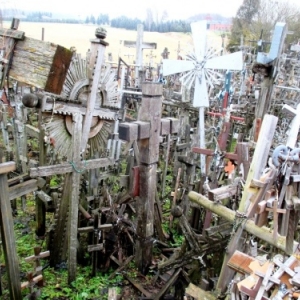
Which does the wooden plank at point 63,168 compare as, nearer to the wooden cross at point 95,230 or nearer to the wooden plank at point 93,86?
the wooden plank at point 93,86

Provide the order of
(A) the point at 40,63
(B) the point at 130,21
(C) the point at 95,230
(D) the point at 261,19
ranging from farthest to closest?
(B) the point at 130,21
(D) the point at 261,19
(C) the point at 95,230
(A) the point at 40,63

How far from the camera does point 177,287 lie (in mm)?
4008

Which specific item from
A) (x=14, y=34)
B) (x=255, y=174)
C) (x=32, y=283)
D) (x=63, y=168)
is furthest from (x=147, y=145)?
(x=32, y=283)

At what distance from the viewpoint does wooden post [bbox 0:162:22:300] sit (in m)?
3.52

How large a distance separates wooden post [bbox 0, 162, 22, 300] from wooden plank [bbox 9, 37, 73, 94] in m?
0.91

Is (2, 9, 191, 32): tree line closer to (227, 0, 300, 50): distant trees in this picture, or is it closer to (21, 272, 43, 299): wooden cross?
(227, 0, 300, 50): distant trees

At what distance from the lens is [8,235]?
3.69 meters

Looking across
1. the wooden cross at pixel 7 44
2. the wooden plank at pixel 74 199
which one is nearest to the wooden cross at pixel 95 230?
the wooden plank at pixel 74 199

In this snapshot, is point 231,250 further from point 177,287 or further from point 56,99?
point 56,99

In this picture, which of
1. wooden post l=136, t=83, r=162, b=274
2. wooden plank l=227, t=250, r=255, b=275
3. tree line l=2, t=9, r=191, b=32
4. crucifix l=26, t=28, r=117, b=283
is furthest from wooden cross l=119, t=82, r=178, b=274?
tree line l=2, t=9, r=191, b=32

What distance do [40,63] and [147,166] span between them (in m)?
1.57

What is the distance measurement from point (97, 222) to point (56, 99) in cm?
169

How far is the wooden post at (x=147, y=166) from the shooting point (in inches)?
146

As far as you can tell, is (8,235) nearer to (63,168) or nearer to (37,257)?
(37,257)
